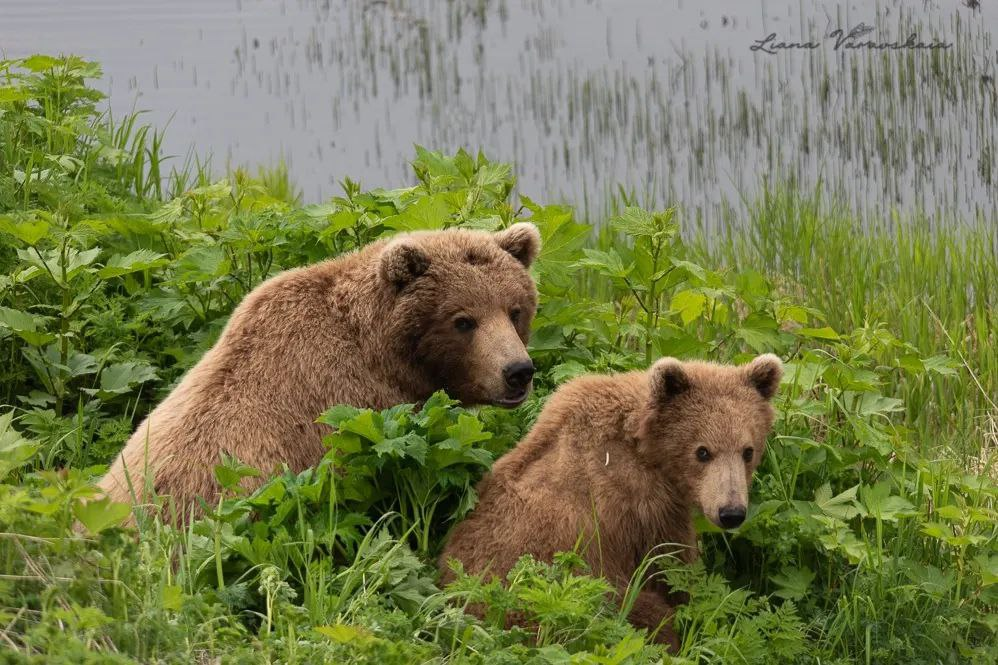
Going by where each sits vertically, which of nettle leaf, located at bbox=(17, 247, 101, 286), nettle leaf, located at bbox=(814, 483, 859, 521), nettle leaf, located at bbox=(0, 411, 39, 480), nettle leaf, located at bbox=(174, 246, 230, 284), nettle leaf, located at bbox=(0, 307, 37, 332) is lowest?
nettle leaf, located at bbox=(814, 483, 859, 521)

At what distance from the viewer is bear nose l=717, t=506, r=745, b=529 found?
518 cm

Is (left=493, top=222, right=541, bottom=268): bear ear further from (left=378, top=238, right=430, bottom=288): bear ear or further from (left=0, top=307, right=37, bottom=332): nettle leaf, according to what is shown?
(left=0, top=307, right=37, bottom=332): nettle leaf

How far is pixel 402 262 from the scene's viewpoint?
578 cm

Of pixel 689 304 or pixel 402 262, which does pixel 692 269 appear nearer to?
pixel 689 304

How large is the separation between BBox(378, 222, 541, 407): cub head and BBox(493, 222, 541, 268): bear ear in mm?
137

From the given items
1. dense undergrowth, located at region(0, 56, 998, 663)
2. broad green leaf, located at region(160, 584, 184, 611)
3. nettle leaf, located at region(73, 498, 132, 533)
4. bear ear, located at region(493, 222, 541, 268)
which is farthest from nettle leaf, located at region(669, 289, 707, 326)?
nettle leaf, located at region(73, 498, 132, 533)

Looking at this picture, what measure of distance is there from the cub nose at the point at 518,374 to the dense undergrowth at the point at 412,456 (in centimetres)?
32

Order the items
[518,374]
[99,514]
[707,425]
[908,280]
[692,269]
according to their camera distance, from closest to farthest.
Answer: [99,514] < [707,425] < [518,374] < [692,269] < [908,280]

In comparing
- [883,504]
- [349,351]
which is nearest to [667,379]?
[883,504]

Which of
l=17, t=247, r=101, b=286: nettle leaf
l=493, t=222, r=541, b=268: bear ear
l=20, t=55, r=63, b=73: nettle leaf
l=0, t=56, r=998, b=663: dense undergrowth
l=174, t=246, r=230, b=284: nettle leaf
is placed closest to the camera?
l=0, t=56, r=998, b=663: dense undergrowth

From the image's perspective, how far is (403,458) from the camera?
546 cm

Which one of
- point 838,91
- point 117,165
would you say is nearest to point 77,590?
point 117,165

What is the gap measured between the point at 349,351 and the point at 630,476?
4.41ft

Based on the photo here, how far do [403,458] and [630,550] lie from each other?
39.0 inches
